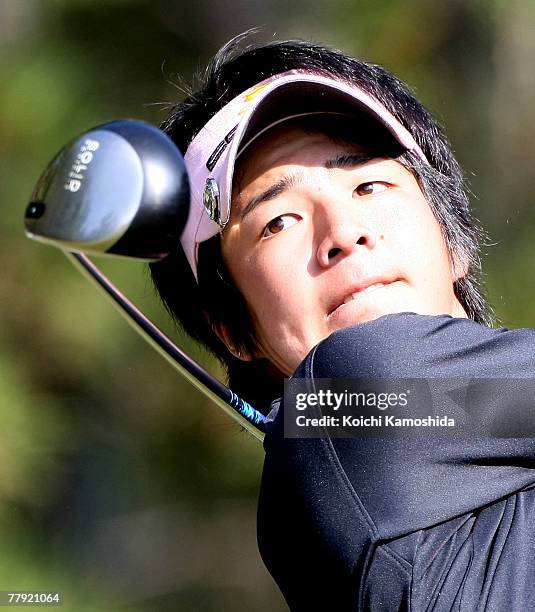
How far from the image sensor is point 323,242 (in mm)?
1374

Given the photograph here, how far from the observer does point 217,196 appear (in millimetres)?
1476

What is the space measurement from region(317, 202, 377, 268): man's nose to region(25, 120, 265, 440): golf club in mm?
269

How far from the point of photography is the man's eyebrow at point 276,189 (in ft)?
4.76

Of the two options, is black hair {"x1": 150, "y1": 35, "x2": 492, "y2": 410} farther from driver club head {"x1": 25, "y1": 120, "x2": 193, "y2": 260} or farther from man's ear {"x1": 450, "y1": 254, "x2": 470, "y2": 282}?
driver club head {"x1": 25, "y1": 120, "x2": 193, "y2": 260}

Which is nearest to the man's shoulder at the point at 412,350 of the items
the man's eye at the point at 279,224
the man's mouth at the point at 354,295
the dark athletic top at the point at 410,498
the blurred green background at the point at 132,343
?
the dark athletic top at the point at 410,498

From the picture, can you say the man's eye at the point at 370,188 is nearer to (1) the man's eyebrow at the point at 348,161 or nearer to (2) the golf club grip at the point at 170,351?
(1) the man's eyebrow at the point at 348,161

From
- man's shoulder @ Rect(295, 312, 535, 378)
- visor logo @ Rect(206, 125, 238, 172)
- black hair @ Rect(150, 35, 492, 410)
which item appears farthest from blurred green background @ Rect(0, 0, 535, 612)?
man's shoulder @ Rect(295, 312, 535, 378)

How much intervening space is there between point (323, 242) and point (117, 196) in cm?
34

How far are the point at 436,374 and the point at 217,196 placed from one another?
43 cm

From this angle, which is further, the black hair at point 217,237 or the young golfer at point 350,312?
the black hair at point 217,237

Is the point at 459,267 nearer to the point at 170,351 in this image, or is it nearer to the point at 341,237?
the point at 341,237

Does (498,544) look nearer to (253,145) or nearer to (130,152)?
(130,152)

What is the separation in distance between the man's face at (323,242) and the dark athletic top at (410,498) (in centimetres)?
16

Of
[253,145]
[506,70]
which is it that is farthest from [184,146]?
[506,70]
